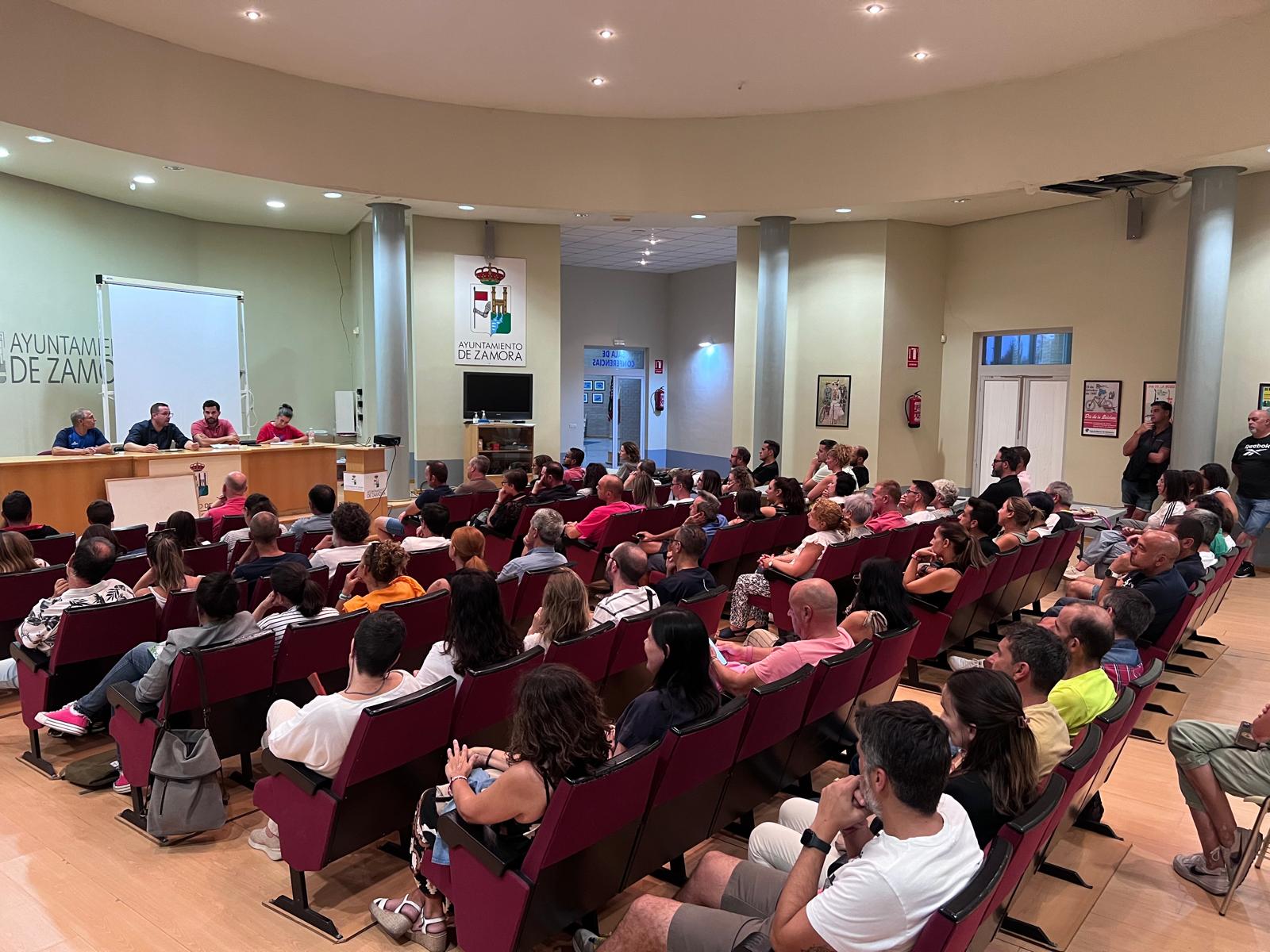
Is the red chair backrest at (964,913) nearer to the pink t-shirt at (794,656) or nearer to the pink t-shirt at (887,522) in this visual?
the pink t-shirt at (794,656)

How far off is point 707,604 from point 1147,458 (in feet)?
25.6

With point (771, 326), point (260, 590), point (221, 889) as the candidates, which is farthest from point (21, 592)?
point (771, 326)

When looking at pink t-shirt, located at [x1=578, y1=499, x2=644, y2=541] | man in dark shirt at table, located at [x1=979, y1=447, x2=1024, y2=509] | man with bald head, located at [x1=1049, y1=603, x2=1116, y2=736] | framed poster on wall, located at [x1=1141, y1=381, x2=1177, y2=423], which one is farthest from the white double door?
man with bald head, located at [x1=1049, y1=603, x2=1116, y2=736]

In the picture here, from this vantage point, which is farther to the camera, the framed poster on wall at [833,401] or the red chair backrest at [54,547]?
the framed poster on wall at [833,401]

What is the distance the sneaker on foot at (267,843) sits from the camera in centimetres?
338

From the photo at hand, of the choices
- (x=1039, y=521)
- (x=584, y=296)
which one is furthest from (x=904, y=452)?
(x=584, y=296)

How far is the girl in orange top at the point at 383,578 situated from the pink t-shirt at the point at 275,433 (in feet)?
24.7

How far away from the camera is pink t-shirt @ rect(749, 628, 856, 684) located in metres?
3.59

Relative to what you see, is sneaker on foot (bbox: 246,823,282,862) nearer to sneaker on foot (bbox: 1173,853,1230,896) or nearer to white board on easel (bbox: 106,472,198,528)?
sneaker on foot (bbox: 1173,853,1230,896)

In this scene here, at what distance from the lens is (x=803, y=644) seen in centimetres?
367

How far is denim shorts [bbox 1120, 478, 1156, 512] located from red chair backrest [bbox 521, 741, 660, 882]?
9.64m

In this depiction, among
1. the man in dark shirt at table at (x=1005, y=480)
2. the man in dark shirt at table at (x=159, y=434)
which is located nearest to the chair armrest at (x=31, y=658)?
the man in dark shirt at table at (x=159, y=434)

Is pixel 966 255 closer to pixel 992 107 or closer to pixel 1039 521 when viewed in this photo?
pixel 992 107

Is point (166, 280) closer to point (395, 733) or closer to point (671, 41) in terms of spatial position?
point (671, 41)
